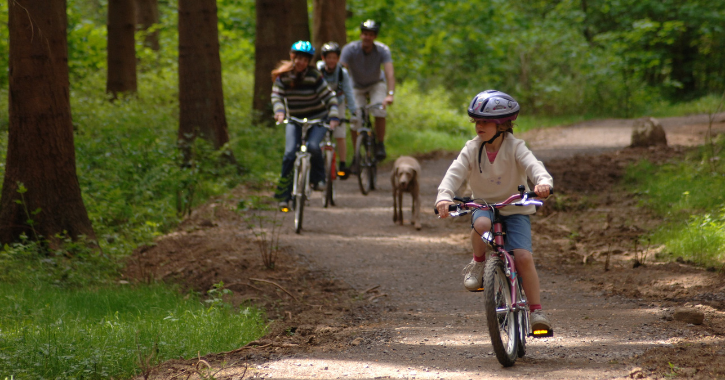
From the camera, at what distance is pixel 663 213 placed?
940 centimetres

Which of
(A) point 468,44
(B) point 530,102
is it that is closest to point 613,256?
(B) point 530,102

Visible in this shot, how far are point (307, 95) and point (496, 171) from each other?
521cm

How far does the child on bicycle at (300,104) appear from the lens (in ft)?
29.7

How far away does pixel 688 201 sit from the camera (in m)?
9.24

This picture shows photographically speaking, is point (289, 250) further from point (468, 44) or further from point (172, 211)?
point (468, 44)

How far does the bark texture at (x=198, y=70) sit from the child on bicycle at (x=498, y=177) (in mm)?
8219

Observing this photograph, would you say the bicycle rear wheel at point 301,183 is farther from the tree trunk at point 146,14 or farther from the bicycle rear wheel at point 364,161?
the tree trunk at point 146,14

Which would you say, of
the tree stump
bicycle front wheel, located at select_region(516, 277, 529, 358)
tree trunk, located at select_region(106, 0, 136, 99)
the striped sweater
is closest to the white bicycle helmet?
bicycle front wheel, located at select_region(516, 277, 529, 358)

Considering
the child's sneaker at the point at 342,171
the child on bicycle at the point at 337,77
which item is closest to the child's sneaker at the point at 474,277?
the child on bicycle at the point at 337,77

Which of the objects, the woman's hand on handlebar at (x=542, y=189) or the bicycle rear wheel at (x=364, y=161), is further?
the bicycle rear wheel at (x=364, y=161)

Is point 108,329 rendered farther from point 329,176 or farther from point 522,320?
point 329,176

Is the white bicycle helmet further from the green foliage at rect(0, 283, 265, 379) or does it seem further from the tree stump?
the tree stump

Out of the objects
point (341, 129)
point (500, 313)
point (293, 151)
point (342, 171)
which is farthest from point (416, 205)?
point (500, 313)

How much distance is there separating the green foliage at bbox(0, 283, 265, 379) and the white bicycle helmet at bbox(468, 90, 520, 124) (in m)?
2.37
